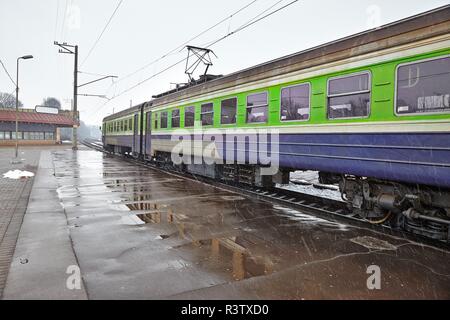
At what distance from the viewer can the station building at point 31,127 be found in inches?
1663

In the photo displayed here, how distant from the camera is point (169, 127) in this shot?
15.8m

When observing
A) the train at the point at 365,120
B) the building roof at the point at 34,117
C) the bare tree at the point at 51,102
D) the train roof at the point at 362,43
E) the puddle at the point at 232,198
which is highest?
the bare tree at the point at 51,102

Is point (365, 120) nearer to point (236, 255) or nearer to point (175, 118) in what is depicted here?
point (236, 255)

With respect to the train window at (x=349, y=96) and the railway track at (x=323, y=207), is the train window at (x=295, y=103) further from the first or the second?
the railway track at (x=323, y=207)

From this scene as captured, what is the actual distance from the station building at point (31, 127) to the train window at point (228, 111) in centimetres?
3888

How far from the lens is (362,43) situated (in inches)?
257

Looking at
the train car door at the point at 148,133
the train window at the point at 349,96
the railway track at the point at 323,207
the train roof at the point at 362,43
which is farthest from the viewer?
the train car door at the point at 148,133

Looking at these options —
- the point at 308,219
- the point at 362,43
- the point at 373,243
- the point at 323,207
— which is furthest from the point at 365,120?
the point at 323,207

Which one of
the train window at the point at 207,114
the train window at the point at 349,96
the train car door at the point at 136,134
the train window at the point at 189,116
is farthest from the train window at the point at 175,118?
the train window at the point at 349,96

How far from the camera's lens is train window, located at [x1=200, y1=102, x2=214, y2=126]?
469 inches

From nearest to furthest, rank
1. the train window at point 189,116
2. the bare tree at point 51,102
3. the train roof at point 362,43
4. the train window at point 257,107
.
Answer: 1. the train roof at point 362,43
2. the train window at point 257,107
3. the train window at point 189,116
4. the bare tree at point 51,102

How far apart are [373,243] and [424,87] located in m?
2.56

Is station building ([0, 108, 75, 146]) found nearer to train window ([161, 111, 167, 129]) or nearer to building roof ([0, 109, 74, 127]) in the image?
building roof ([0, 109, 74, 127])

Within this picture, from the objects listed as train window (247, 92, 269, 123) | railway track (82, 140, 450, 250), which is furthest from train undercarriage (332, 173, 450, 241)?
train window (247, 92, 269, 123)
